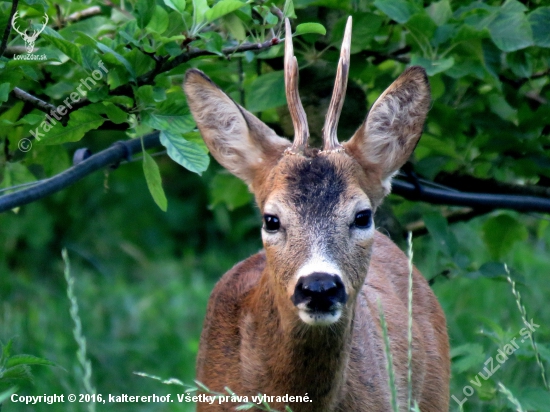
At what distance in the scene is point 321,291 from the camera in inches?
116

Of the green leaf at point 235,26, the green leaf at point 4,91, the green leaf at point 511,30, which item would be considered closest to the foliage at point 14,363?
the green leaf at point 4,91

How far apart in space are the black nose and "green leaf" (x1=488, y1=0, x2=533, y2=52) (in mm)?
1303

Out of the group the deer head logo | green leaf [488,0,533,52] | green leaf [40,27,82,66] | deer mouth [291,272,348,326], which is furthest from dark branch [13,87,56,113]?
green leaf [488,0,533,52]

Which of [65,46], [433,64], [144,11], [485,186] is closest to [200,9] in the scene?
[144,11]

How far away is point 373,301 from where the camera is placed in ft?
13.0

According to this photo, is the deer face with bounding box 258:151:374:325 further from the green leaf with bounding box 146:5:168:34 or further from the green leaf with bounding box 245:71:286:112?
the green leaf with bounding box 146:5:168:34

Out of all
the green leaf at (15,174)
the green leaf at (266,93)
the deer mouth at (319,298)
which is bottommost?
the green leaf at (15,174)

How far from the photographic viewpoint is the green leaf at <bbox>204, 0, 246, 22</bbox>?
3014mm

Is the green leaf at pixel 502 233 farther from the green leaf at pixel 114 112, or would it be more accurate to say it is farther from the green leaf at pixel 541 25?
the green leaf at pixel 114 112

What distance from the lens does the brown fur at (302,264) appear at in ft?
10.7

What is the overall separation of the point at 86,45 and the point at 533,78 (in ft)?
7.28

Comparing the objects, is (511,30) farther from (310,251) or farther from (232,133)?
(310,251)

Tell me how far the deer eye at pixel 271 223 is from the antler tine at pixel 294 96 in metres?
0.30

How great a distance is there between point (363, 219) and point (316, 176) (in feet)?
0.77
